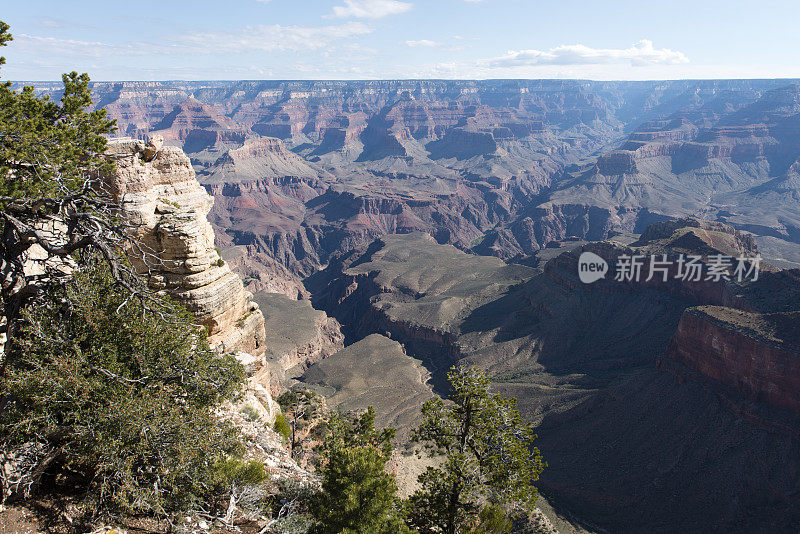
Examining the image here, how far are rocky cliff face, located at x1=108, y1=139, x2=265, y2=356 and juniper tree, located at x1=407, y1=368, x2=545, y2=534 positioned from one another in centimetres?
1095

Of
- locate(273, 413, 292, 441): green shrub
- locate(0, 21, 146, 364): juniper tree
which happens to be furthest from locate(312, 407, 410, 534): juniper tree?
locate(273, 413, 292, 441): green shrub

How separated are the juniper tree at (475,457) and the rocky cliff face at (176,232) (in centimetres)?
1095

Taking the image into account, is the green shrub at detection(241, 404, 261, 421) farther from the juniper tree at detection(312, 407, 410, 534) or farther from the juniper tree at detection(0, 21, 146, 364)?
the juniper tree at detection(0, 21, 146, 364)

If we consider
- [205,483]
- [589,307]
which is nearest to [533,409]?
[589,307]

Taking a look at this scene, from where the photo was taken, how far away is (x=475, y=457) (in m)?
15.8

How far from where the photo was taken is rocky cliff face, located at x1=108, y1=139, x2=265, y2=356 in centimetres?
2134

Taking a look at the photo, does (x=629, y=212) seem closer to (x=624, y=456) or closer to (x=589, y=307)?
(x=589, y=307)

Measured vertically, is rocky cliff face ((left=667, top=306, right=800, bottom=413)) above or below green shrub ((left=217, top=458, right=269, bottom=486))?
below

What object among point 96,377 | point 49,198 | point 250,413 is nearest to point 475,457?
point 96,377

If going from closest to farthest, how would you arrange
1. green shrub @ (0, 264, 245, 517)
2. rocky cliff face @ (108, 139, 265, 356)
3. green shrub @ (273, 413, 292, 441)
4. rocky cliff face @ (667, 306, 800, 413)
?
green shrub @ (0, 264, 245, 517)
rocky cliff face @ (108, 139, 265, 356)
green shrub @ (273, 413, 292, 441)
rocky cliff face @ (667, 306, 800, 413)

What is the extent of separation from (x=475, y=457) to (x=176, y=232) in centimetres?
1671

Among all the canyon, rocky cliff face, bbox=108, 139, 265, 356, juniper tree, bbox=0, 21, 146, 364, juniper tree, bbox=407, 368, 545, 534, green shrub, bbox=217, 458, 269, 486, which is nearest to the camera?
juniper tree, bbox=0, 21, 146, 364

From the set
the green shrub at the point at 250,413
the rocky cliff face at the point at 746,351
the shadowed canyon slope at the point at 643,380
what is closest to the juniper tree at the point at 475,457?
the green shrub at the point at 250,413

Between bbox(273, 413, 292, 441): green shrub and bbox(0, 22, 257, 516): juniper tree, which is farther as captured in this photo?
bbox(273, 413, 292, 441): green shrub
